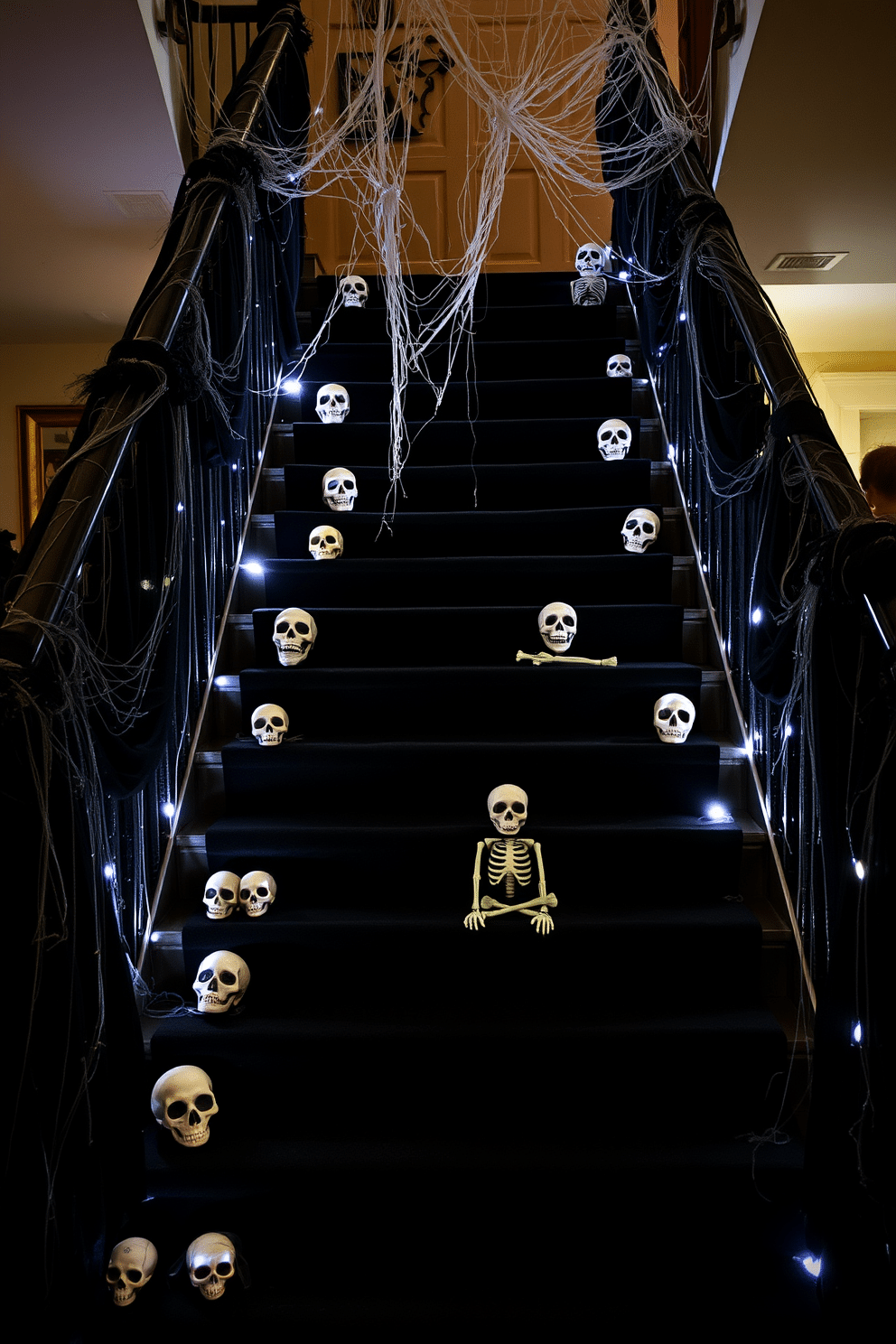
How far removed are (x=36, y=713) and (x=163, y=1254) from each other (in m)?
1.17

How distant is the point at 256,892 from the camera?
2482mm

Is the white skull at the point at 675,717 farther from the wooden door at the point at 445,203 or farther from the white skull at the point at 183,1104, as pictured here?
the wooden door at the point at 445,203

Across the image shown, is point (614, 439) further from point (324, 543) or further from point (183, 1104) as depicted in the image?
point (183, 1104)

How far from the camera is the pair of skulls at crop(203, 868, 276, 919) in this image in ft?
8.13

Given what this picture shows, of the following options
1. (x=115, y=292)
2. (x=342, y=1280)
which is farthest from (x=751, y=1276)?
(x=115, y=292)

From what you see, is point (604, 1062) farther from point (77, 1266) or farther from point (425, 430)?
point (425, 430)

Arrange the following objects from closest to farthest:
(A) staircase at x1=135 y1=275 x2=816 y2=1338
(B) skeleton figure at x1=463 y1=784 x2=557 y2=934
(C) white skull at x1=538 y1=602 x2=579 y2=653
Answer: (A) staircase at x1=135 y1=275 x2=816 y2=1338 < (B) skeleton figure at x1=463 y1=784 x2=557 y2=934 < (C) white skull at x1=538 y1=602 x2=579 y2=653

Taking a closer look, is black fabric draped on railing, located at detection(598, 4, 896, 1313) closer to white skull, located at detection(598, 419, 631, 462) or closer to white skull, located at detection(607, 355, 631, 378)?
white skull, located at detection(598, 419, 631, 462)

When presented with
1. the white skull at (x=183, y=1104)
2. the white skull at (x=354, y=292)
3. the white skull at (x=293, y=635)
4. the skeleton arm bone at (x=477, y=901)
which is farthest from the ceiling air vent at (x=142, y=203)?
the white skull at (x=183, y=1104)

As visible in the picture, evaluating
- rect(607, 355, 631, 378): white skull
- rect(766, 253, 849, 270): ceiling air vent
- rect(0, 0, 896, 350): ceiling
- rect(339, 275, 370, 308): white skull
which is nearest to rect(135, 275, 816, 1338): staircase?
rect(607, 355, 631, 378): white skull

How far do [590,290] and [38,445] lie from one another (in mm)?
3535

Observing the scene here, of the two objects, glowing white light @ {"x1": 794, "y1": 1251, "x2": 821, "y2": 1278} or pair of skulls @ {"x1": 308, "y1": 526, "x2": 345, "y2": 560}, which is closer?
glowing white light @ {"x1": 794, "y1": 1251, "x2": 821, "y2": 1278}

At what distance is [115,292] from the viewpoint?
5.32 metres

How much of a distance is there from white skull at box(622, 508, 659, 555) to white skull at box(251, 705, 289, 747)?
134cm
